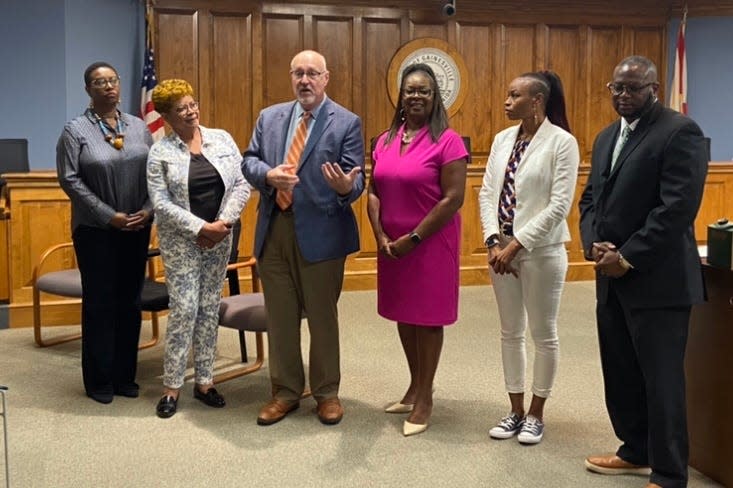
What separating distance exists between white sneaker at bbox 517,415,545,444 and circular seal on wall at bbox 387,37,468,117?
452cm

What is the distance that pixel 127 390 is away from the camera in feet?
13.8

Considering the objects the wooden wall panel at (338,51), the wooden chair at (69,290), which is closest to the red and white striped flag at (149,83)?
the wooden wall panel at (338,51)

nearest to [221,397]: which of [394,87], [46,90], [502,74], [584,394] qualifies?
[584,394]

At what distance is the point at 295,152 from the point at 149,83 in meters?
3.63

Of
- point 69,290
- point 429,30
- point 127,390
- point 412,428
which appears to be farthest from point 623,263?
point 429,30

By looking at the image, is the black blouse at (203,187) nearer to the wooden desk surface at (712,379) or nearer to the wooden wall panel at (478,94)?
the wooden desk surface at (712,379)

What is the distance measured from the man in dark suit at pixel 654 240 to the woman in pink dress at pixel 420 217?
0.71m

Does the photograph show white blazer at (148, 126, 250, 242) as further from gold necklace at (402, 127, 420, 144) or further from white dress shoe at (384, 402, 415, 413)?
white dress shoe at (384, 402, 415, 413)

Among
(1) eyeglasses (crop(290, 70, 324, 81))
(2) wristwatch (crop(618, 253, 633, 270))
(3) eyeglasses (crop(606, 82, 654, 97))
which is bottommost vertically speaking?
(2) wristwatch (crop(618, 253, 633, 270))

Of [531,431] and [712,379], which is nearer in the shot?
[712,379]

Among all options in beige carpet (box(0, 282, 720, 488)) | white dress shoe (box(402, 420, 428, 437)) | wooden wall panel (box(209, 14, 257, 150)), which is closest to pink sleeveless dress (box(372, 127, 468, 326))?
white dress shoe (box(402, 420, 428, 437))

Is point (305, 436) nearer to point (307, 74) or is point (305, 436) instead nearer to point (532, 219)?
point (532, 219)

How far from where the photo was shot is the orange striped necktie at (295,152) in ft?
12.1

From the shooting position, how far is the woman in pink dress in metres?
3.55
